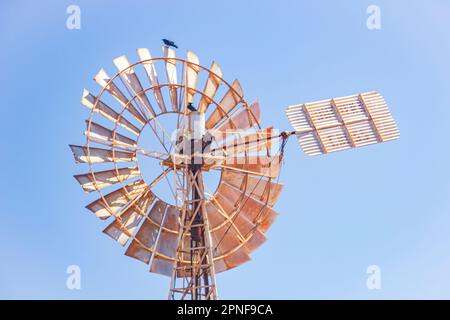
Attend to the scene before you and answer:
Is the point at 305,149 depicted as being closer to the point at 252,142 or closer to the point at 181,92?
the point at 252,142

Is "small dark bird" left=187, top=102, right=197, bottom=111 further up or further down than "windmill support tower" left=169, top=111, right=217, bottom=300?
further up

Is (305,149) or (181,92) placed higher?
(181,92)

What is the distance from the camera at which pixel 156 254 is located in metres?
20.0

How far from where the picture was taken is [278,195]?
20.6 meters

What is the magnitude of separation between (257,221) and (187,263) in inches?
76.3

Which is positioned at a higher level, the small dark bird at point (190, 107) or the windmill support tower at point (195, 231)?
the small dark bird at point (190, 107)
